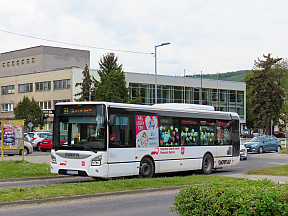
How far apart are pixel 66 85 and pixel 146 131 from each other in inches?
2239

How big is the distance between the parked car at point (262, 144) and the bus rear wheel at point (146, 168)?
23.7 m

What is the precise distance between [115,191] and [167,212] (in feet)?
9.77

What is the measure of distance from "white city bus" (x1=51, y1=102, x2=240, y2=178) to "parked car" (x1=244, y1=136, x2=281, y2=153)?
64.2 feet

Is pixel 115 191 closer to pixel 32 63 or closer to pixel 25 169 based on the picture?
pixel 25 169

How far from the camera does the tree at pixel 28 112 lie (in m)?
69.3

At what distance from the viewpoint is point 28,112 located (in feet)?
230

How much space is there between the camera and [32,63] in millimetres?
88438

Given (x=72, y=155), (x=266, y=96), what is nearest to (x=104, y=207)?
(x=72, y=155)

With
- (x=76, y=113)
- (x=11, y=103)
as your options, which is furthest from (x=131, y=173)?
(x=11, y=103)

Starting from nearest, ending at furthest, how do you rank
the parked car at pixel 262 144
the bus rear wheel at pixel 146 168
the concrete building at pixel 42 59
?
the bus rear wheel at pixel 146 168
the parked car at pixel 262 144
the concrete building at pixel 42 59

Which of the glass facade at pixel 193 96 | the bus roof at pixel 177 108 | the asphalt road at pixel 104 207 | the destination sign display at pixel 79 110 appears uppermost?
the glass facade at pixel 193 96

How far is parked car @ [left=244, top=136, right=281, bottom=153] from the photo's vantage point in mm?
40125

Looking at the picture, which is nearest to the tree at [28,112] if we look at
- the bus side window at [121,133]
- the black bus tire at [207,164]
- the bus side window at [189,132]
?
the black bus tire at [207,164]

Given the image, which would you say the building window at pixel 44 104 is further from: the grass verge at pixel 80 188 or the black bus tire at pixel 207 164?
the grass verge at pixel 80 188
